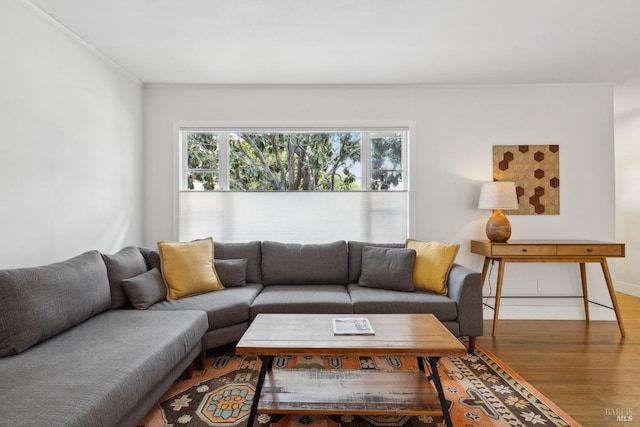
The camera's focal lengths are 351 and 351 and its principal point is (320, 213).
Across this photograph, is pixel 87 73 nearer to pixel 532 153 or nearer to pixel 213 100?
pixel 213 100

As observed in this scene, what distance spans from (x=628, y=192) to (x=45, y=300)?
6.62 meters

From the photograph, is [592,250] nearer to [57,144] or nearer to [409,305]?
[409,305]

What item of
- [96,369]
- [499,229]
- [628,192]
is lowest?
[96,369]

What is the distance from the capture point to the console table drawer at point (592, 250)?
3.21m

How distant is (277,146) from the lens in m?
3.92

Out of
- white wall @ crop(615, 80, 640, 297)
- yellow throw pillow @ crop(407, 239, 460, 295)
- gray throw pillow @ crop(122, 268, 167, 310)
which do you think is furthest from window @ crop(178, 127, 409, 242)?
white wall @ crop(615, 80, 640, 297)

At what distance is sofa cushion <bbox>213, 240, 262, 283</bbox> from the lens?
11.0 feet

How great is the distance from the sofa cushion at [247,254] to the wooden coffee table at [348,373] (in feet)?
3.94

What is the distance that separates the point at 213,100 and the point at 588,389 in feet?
13.2

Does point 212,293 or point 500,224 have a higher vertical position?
point 500,224

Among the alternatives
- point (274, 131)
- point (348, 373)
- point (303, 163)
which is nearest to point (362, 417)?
point (348, 373)

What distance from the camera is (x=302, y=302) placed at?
2756 mm

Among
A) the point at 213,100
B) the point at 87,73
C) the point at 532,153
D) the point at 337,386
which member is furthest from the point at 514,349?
the point at 87,73

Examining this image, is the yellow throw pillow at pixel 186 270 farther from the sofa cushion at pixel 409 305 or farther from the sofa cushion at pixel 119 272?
the sofa cushion at pixel 409 305
